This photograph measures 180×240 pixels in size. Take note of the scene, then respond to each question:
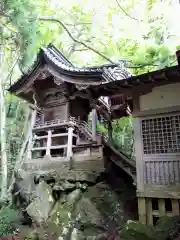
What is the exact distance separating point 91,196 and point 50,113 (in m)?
6.34

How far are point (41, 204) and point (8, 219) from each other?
1613 millimetres

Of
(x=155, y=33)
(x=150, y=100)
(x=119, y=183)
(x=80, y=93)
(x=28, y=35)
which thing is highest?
(x=155, y=33)

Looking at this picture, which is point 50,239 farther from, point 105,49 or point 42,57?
point 105,49

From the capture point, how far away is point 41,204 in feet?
27.9

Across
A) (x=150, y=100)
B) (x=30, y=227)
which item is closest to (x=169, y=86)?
(x=150, y=100)

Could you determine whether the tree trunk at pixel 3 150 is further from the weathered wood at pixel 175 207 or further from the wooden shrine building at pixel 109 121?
the weathered wood at pixel 175 207

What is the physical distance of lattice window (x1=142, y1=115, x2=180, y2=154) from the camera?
761 centimetres

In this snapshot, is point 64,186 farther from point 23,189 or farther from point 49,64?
point 49,64

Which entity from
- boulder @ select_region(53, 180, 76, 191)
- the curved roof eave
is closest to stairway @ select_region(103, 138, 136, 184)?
boulder @ select_region(53, 180, 76, 191)

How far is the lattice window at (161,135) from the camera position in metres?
7.61

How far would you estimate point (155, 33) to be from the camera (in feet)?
50.4

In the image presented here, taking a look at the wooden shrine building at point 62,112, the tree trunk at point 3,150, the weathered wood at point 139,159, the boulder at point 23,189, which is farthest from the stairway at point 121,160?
the tree trunk at point 3,150

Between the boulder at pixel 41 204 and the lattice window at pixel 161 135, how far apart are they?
12.8 feet

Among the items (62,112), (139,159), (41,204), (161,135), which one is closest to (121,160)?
(139,159)
